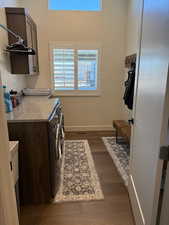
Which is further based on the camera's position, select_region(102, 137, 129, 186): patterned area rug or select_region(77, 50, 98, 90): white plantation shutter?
select_region(77, 50, 98, 90): white plantation shutter

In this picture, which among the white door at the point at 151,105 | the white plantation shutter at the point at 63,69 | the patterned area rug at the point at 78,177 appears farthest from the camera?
the white plantation shutter at the point at 63,69

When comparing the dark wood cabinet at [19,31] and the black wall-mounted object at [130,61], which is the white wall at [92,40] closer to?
the black wall-mounted object at [130,61]

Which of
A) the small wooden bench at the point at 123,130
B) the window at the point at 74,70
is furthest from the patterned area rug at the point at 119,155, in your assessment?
the window at the point at 74,70

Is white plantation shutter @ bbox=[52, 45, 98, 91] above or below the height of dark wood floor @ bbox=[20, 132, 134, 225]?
above

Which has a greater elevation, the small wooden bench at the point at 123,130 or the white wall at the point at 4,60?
the white wall at the point at 4,60

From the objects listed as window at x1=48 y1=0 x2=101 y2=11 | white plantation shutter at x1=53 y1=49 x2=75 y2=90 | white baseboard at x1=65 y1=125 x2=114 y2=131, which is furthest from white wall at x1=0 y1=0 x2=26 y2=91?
white baseboard at x1=65 y1=125 x2=114 y2=131

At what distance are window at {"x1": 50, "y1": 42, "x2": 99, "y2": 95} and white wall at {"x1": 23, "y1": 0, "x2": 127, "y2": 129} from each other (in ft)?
0.53

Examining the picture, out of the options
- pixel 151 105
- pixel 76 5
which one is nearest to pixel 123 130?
pixel 151 105

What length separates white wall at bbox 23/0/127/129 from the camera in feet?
12.0

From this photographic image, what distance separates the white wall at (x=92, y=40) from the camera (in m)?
3.67

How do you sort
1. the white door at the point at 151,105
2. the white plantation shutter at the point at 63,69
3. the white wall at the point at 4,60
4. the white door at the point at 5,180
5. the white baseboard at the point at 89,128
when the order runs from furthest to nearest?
1. the white baseboard at the point at 89,128
2. the white plantation shutter at the point at 63,69
3. the white wall at the point at 4,60
4. the white door at the point at 151,105
5. the white door at the point at 5,180

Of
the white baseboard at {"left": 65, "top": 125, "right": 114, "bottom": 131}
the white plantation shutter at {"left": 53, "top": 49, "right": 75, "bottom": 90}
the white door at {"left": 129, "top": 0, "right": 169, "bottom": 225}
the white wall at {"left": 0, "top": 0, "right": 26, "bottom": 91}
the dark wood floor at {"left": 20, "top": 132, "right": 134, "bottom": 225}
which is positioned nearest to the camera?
the white door at {"left": 129, "top": 0, "right": 169, "bottom": 225}

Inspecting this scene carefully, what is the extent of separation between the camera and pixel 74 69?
3.91 meters

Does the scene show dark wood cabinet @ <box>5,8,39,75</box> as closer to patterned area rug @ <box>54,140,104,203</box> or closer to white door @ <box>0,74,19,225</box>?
patterned area rug @ <box>54,140,104,203</box>
